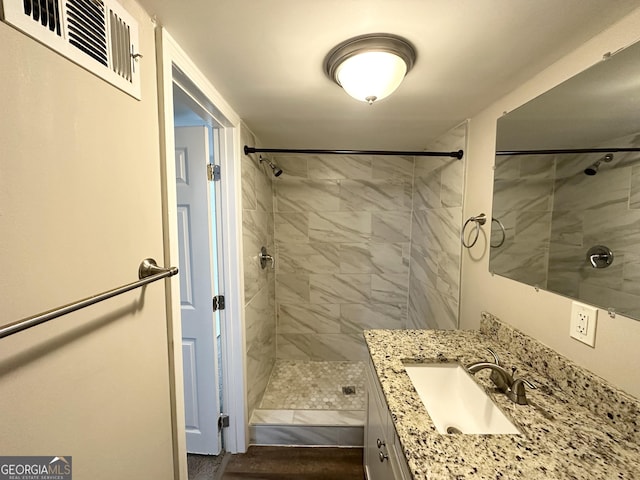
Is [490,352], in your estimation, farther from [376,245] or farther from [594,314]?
[376,245]

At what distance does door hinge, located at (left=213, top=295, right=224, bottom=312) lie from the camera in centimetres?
161

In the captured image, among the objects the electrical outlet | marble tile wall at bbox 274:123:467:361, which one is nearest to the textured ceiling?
the electrical outlet

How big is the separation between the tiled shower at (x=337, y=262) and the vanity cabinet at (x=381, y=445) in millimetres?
847

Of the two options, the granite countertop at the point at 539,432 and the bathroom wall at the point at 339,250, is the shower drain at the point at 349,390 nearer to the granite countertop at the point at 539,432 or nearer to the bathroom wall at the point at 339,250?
the bathroom wall at the point at 339,250

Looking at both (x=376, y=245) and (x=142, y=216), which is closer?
(x=142, y=216)

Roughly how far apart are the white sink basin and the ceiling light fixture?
1.20m

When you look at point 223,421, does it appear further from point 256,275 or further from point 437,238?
point 437,238

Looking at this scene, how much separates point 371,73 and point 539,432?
1.28m

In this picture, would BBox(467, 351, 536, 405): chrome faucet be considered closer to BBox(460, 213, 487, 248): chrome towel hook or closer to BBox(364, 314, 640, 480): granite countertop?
BBox(364, 314, 640, 480): granite countertop

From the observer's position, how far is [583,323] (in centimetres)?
87

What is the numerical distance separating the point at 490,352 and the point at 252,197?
1711 mm

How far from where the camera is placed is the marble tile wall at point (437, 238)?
1712 mm

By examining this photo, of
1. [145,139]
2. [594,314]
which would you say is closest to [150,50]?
[145,139]

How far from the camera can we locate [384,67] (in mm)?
942
